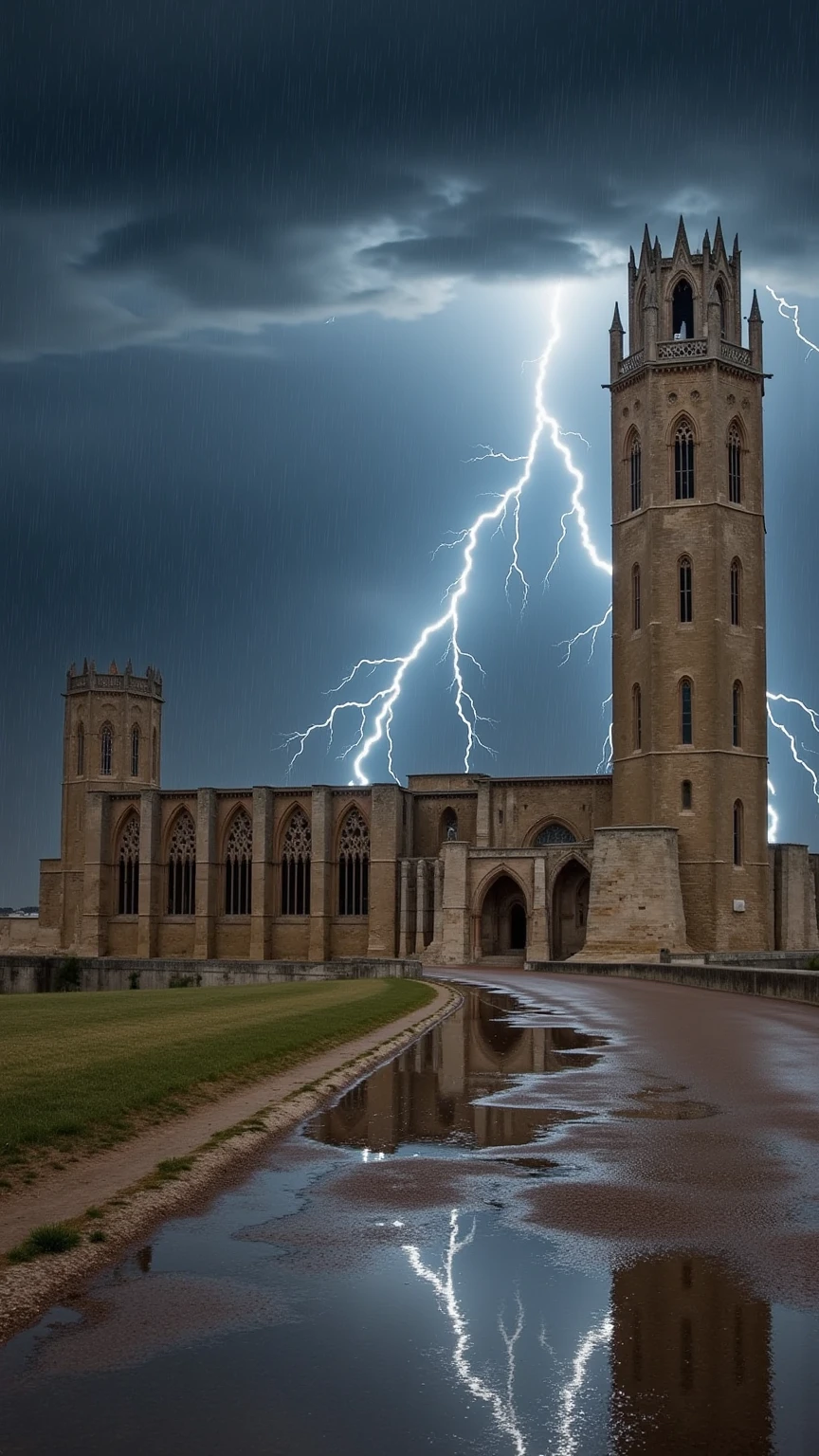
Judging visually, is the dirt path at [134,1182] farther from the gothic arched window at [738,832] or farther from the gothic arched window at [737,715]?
the gothic arched window at [737,715]

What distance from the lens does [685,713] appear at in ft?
194

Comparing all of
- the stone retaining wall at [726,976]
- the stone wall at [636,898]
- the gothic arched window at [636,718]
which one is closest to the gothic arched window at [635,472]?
the gothic arched window at [636,718]

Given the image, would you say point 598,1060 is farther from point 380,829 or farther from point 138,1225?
point 380,829

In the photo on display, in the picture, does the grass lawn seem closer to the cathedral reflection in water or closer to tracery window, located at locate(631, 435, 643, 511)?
the cathedral reflection in water

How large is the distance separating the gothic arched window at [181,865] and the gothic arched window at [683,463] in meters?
31.6

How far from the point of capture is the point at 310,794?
235 feet

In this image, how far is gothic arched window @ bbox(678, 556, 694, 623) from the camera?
Answer: 2359 inches

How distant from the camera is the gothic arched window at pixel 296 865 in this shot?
71.8 metres

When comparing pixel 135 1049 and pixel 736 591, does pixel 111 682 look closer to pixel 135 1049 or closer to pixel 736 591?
pixel 736 591

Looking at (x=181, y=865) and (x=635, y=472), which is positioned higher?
(x=635, y=472)

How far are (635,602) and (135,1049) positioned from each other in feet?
162

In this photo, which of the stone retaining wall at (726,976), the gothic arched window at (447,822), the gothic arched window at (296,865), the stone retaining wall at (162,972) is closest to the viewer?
the stone retaining wall at (726,976)

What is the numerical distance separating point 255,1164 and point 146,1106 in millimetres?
2165

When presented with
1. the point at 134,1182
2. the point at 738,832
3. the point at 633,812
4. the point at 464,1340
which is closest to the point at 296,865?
the point at 633,812
